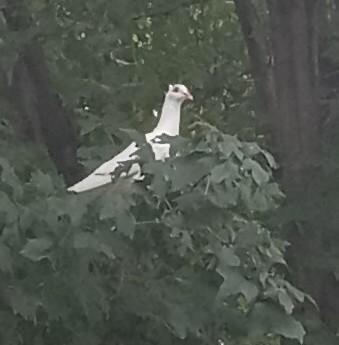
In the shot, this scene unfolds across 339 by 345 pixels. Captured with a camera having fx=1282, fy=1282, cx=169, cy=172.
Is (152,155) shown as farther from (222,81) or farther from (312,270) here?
(222,81)

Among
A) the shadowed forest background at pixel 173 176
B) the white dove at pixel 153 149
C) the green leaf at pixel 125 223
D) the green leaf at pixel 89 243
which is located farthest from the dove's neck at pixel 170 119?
the green leaf at pixel 125 223

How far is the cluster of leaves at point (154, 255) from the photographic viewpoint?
12.6ft

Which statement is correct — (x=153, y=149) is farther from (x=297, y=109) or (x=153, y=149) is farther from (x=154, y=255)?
(x=297, y=109)

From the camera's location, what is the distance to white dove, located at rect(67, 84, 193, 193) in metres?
4.24

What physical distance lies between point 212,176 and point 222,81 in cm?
347

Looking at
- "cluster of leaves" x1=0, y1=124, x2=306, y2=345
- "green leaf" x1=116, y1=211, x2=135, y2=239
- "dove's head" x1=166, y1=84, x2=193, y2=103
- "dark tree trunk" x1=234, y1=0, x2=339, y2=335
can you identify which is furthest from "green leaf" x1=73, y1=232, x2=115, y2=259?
"dark tree trunk" x1=234, y1=0, x2=339, y2=335

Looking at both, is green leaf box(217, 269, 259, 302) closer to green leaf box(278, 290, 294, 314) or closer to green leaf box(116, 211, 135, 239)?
green leaf box(278, 290, 294, 314)

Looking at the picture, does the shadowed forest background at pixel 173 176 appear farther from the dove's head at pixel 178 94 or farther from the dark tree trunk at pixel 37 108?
the dove's head at pixel 178 94

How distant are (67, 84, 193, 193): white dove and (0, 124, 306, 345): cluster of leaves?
0.34 feet

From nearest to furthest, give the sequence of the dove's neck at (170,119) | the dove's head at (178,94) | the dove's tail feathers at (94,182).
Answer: the dove's tail feathers at (94,182) < the dove's neck at (170,119) < the dove's head at (178,94)

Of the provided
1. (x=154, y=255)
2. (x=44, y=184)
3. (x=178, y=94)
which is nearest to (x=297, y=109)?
(x=178, y=94)

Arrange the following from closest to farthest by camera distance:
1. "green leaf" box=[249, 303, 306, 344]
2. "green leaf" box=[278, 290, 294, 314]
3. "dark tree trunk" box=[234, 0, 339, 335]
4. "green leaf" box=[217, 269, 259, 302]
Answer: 1. "green leaf" box=[217, 269, 259, 302]
2. "green leaf" box=[278, 290, 294, 314]
3. "green leaf" box=[249, 303, 306, 344]
4. "dark tree trunk" box=[234, 0, 339, 335]

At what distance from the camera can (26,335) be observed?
482 cm

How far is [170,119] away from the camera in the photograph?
223 inches
